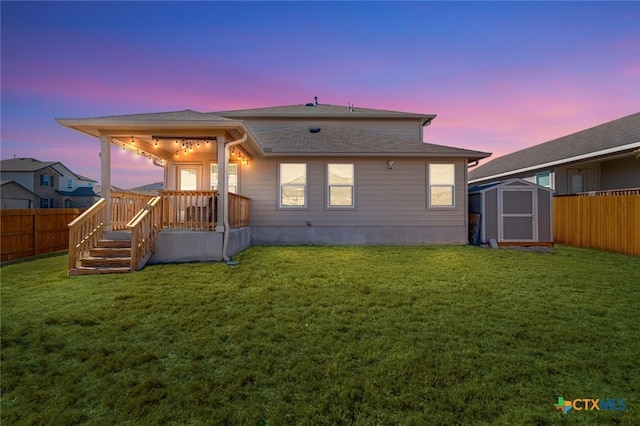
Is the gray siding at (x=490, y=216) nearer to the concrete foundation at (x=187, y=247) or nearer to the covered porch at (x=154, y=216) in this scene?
the covered porch at (x=154, y=216)

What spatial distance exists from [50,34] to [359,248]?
1441 cm

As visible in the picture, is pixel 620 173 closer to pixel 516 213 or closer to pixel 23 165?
pixel 516 213

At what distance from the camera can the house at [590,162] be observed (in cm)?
1090

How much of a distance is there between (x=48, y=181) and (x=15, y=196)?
4.74 metres

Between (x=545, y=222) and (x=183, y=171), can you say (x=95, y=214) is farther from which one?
(x=545, y=222)

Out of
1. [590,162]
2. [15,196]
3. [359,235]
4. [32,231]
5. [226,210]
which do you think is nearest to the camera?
[226,210]

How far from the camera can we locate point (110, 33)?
36.4ft

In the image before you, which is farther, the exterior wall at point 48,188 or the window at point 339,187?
the exterior wall at point 48,188

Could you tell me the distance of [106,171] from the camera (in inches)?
281

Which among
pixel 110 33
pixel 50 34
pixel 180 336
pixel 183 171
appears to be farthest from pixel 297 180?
pixel 50 34

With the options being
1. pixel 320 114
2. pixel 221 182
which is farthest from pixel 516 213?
pixel 221 182

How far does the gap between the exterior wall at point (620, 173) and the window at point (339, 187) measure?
11.0 m

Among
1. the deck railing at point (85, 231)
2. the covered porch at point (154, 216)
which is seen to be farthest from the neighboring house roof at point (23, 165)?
the deck railing at point (85, 231)

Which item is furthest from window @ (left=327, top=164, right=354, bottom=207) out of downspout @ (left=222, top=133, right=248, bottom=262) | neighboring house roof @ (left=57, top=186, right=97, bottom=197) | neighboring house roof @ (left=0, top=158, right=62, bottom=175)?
neighboring house roof @ (left=57, top=186, right=97, bottom=197)
